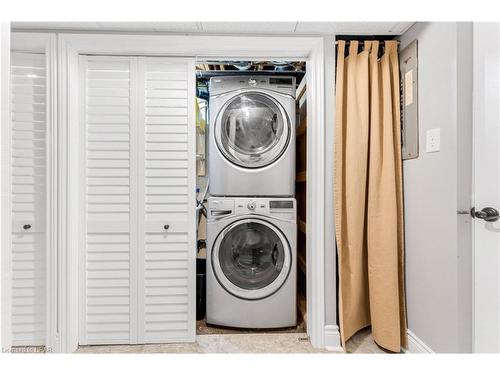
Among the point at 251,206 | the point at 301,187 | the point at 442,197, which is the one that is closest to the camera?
the point at 442,197

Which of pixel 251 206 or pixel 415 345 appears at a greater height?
pixel 251 206

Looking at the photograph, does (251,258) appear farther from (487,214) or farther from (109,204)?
(487,214)

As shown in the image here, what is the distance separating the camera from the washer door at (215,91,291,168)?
214cm

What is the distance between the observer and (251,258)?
219cm

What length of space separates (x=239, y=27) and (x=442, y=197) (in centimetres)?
154

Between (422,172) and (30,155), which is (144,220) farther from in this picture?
(422,172)

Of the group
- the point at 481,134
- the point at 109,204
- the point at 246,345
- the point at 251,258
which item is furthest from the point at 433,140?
the point at 109,204

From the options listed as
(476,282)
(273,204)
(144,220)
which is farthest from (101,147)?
(476,282)

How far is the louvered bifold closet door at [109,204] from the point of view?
1859 mm

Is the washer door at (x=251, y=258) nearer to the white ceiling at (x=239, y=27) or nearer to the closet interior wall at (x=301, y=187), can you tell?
the closet interior wall at (x=301, y=187)

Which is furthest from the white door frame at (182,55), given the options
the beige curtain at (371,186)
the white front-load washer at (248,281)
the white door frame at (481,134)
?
the white door frame at (481,134)

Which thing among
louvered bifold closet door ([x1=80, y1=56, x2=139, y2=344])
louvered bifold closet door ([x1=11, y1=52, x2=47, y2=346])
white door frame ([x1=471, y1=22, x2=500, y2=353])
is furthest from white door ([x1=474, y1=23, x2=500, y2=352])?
louvered bifold closet door ([x1=11, y1=52, x2=47, y2=346])

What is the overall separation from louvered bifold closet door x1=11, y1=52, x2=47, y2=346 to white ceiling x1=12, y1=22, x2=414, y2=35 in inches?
11.7

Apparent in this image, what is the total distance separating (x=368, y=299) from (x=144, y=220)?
1.63 metres
